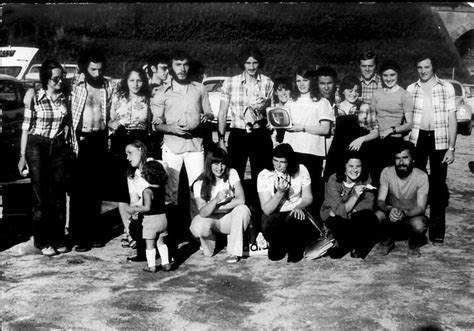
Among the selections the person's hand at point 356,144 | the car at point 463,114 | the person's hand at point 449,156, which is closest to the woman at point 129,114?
the person's hand at point 356,144

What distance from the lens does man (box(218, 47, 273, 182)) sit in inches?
229

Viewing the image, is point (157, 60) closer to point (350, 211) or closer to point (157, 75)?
point (157, 75)

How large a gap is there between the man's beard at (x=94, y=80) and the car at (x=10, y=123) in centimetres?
401

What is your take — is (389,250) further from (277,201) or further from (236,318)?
(236,318)

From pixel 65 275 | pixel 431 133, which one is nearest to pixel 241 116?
pixel 431 133

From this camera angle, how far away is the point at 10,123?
9.85m

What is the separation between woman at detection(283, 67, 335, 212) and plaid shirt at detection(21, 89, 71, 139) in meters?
2.04

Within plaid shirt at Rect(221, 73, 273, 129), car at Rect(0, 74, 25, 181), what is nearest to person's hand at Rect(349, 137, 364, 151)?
plaid shirt at Rect(221, 73, 273, 129)

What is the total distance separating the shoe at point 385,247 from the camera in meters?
5.54

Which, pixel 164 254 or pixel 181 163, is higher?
pixel 181 163

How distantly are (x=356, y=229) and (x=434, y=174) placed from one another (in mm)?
1083

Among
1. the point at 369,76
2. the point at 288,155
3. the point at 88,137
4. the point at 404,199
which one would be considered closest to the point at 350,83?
the point at 369,76

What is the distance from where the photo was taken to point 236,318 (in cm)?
414

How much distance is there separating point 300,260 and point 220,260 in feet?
2.30
